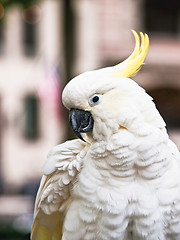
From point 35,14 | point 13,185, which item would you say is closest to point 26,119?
point 13,185

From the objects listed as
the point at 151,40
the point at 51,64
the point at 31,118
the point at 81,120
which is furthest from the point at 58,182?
the point at 31,118

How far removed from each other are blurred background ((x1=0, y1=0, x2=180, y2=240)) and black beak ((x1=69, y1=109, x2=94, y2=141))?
5.99ft

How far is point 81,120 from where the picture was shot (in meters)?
1.63

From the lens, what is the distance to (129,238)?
1.71m

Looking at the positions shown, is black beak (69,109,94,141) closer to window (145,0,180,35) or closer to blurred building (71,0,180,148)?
blurred building (71,0,180,148)

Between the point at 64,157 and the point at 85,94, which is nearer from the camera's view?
the point at 85,94

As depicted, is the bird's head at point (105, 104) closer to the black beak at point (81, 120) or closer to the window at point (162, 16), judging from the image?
the black beak at point (81, 120)

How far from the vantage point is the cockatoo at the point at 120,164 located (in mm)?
1604

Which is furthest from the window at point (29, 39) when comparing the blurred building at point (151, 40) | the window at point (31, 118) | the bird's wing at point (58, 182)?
the bird's wing at point (58, 182)

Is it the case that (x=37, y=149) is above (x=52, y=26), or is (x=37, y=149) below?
below

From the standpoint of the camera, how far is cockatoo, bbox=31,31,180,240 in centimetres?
160

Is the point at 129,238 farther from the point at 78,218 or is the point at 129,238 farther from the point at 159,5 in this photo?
the point at 159,5

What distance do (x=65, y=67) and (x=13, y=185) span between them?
6662 mm

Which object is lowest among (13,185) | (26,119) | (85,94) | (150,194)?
(13,185)
